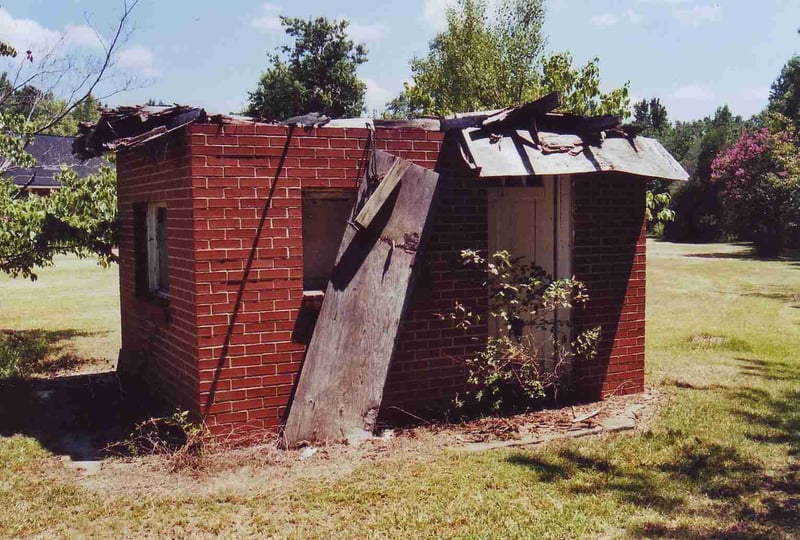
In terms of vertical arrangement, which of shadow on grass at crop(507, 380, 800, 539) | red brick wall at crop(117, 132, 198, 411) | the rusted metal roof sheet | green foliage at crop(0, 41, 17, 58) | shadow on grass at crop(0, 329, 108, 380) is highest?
green foliage at crop(0, 41, 17, 58)

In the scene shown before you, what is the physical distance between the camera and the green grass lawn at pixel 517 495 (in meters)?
4.33

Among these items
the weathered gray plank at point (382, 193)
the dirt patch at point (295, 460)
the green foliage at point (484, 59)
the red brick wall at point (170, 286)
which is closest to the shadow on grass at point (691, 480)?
the dirt patch at point (295, 460)

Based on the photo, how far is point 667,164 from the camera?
671 centimetres

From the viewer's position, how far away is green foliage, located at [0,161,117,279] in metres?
8.50

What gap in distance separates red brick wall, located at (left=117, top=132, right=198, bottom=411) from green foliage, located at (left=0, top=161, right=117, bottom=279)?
1140mm

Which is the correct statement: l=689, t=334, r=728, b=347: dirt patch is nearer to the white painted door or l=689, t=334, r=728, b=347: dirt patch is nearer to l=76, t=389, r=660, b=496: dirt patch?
l=76, t=389, r=660, b=496: dirt patch

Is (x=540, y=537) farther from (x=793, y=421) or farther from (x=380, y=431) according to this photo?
(x=793, y=421)

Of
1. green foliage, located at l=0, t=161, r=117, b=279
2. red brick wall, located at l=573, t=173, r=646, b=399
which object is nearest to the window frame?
green foliage, located at l=0, t=161, r=117, b=279

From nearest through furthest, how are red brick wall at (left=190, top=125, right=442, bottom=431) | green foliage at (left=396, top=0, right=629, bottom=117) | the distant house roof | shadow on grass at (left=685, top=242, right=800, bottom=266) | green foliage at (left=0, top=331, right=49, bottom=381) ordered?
red brick wall at (left=190, top=125, right=442, bottom=431) → green foliage at (left=0, top=331, right=49, bottom=381) → green foliage at (left=396, top=0, right=629, bottom=117) → shadow on grass at (left=685, top=242, right=800, bottom=266) → the distant house roof

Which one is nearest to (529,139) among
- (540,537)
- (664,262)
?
(540,537)

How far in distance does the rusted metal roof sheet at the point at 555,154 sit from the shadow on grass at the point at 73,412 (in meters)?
3.68

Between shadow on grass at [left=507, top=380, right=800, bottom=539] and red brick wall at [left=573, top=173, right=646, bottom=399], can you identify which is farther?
red brick wall at [left=573, top=173, right=646, bottom=399]

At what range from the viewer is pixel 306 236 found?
632 cm

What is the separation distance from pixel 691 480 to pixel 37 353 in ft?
28.5
